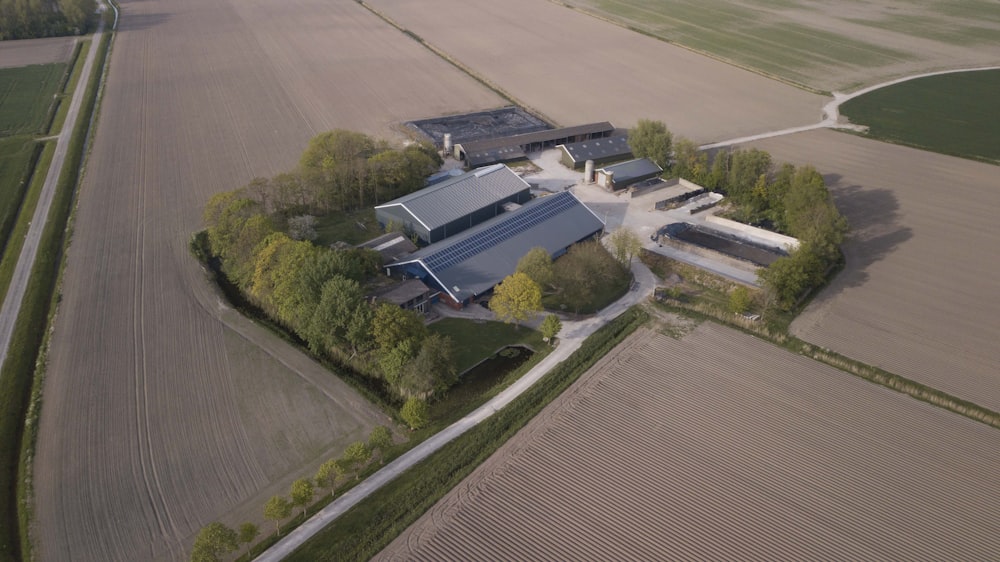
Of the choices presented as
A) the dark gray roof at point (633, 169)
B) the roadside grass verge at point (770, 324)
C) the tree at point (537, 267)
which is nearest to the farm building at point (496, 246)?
the tree at point (537, 267)

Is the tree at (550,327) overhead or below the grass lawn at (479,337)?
overhead

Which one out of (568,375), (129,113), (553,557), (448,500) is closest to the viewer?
(553,557)

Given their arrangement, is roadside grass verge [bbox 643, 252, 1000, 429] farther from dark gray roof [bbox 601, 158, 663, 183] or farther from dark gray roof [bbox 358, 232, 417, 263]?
dark gray roof [bbox 358, 232, 417, 263]

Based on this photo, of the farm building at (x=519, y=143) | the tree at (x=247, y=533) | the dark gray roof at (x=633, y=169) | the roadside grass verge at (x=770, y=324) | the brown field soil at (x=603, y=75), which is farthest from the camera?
the brown field soil at (x=603, y=75)

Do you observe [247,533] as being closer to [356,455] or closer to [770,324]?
[356,455]

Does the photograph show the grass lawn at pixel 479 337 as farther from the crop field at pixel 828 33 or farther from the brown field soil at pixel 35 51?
the brown field soil at pixel 35 51

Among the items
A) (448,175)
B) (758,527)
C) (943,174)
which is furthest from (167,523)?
(943,174)

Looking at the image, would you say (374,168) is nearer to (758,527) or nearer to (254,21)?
(758,527)
